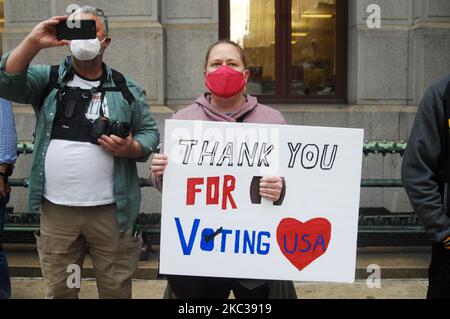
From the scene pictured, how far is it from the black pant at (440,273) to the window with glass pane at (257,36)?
5.10m

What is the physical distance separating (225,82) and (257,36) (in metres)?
5.09

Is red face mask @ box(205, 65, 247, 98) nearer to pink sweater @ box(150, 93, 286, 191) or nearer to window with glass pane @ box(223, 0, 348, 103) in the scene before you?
pink sweater @ box(150, 93, 286, 191)

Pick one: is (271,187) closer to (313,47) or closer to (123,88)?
(123,88)

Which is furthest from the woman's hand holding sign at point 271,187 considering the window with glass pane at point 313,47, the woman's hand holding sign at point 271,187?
the window with glass pane at point 313,47

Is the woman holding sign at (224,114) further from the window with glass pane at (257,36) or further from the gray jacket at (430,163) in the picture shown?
the window with glass pane at (257,36)

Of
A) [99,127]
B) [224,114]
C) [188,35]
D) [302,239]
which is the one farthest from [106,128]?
[188,35]

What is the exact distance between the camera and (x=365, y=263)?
568 centimetres

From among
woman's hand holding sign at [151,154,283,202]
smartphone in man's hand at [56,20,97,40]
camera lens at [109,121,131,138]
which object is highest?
smartphone in man's hand at [56,20,97,40]

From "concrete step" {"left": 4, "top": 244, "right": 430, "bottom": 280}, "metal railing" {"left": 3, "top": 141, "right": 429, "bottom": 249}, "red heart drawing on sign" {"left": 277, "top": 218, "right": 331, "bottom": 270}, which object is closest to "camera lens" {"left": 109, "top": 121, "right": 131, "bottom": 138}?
"red heart drawing on sign" {"left": 277, "top": 218, "right": 331, "bottom": 270}

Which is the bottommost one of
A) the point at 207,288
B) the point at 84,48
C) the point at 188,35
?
the point at 207,288

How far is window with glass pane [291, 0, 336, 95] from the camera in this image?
777cm

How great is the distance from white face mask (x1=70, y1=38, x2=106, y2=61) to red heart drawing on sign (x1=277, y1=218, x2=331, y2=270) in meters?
1.36

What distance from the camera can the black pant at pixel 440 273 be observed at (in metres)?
2.85
